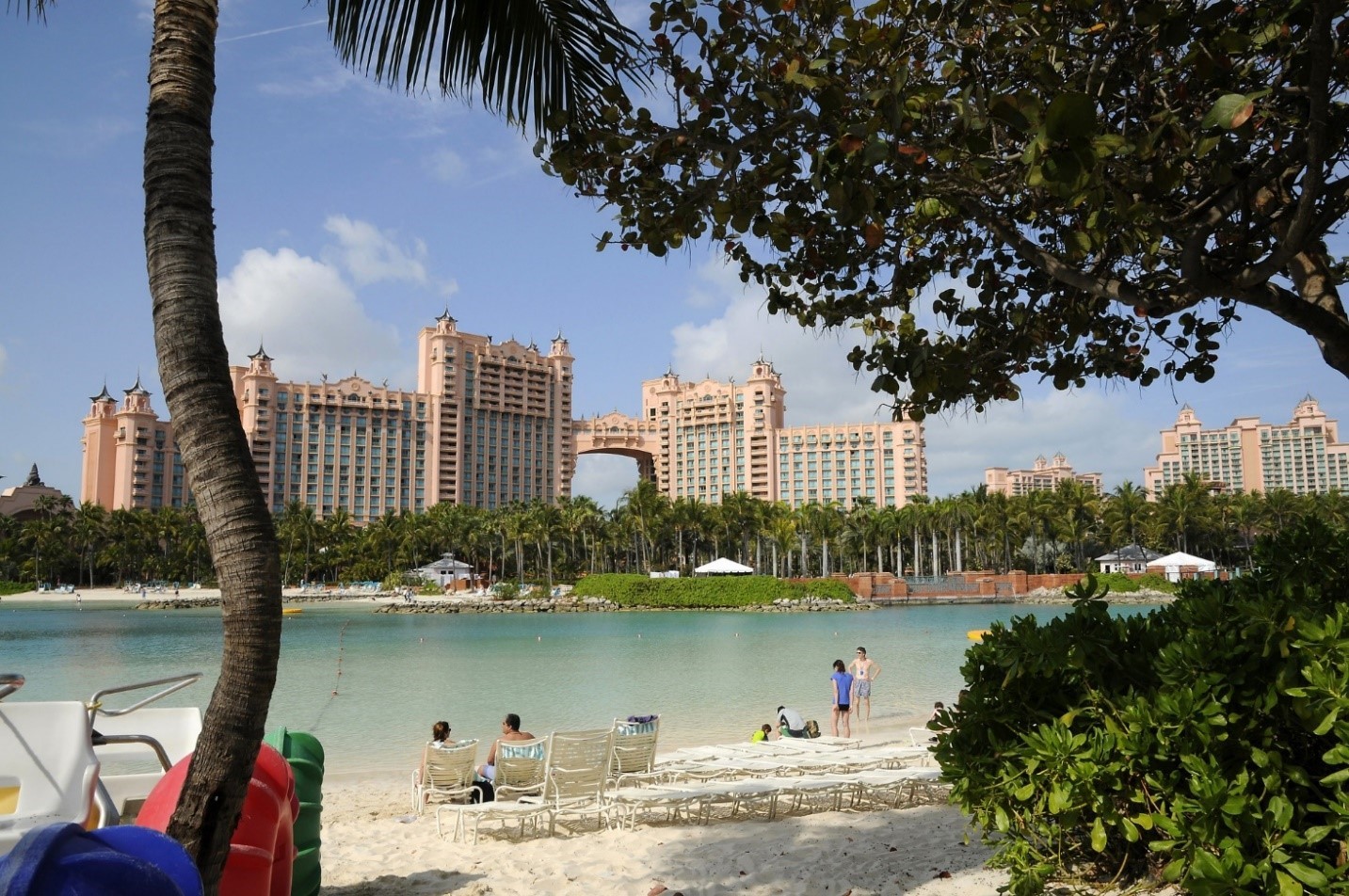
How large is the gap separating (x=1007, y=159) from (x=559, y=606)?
61.8 metres

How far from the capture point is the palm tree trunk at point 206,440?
2338 mm

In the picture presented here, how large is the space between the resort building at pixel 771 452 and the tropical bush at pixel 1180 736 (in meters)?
132

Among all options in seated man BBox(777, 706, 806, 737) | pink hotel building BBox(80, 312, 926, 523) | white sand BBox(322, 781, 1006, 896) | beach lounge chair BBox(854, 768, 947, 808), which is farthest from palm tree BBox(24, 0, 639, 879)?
pink hotel building BBox(80, 312, 926, 523)

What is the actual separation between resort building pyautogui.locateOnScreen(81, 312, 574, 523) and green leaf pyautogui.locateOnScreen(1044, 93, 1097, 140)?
402 ft

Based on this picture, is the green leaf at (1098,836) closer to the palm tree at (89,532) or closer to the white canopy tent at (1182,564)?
the white canopy tent at (1182,564)

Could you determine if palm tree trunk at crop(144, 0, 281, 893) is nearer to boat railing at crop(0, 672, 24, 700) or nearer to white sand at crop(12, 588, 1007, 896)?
boat railing at crop(0, 672, 24, 700)

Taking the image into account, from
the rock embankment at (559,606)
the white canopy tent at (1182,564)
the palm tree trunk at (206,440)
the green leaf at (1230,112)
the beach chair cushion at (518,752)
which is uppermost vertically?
the green leaf at (1230,112)

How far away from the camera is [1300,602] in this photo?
3148 millimetres

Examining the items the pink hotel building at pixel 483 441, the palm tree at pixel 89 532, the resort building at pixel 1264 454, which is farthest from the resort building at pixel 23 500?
the resort building at pixel 1264 454

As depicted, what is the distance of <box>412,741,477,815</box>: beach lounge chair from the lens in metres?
8.57

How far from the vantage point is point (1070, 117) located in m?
2.33

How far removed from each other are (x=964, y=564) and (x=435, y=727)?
86892 mm

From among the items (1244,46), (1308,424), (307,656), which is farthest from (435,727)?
(1308,424)

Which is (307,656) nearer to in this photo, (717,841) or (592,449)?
(717,841)
